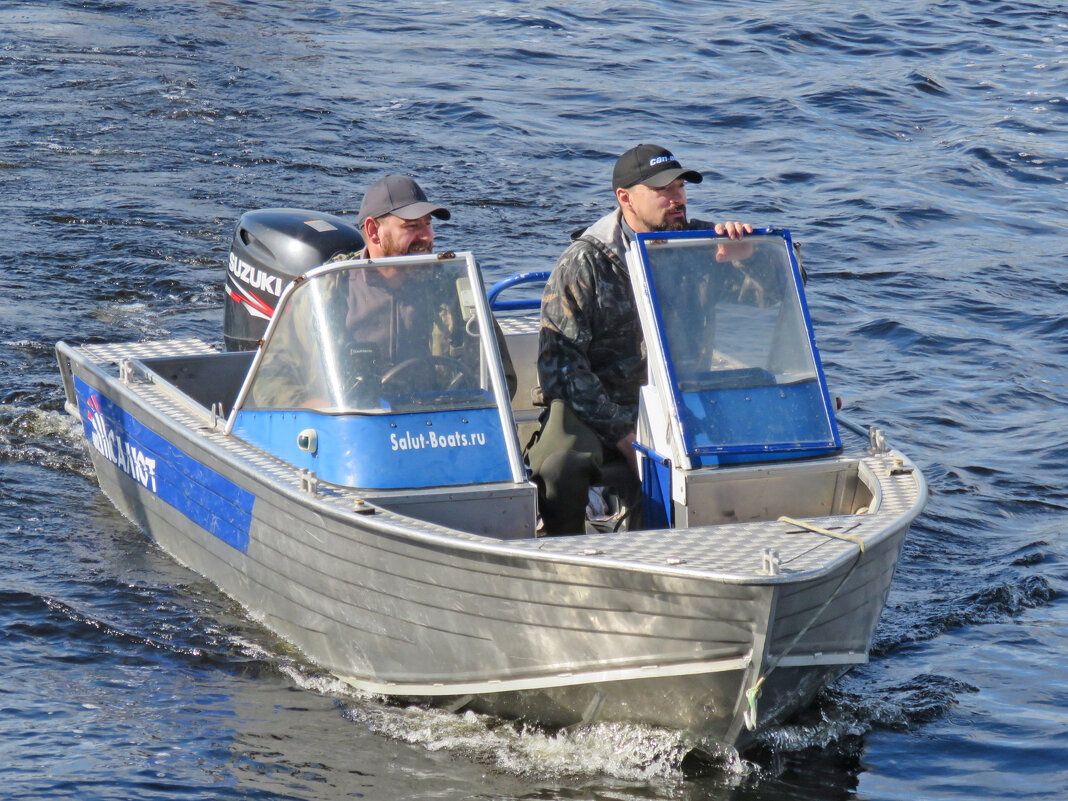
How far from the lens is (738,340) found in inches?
204

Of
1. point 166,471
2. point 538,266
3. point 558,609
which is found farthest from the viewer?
point 538,266

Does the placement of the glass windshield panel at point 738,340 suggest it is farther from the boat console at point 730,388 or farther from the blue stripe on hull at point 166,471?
the blue stripe on hull at point 166,471

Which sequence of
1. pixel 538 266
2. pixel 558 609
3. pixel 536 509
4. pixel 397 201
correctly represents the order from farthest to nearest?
pixel 538 266
pixel 397 201
pixel 536 509
pixel 558 609

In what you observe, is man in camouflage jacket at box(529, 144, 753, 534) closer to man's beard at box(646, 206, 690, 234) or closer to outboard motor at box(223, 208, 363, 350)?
man's beard at box(646, 206, 690, 234)

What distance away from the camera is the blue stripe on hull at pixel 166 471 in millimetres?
5547

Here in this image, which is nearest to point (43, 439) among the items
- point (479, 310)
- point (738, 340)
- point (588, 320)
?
point (479, 310)

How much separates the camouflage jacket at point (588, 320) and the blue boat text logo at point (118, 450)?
2.07 metres

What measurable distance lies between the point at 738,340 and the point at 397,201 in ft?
4.83

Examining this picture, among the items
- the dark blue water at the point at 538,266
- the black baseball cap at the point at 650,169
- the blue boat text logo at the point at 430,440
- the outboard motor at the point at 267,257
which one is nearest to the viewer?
the dark blue water at the point at 538,266

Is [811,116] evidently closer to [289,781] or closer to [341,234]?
[341,234]

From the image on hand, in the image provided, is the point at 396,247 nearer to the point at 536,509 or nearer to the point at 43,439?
the point at 536,509

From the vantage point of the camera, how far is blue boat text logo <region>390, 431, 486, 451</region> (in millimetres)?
4969

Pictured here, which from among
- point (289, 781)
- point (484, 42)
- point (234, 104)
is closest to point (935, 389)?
point (289, 781)

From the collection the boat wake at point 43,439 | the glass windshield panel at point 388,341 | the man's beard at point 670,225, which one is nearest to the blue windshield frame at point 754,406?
the man's beard at point 670,225
